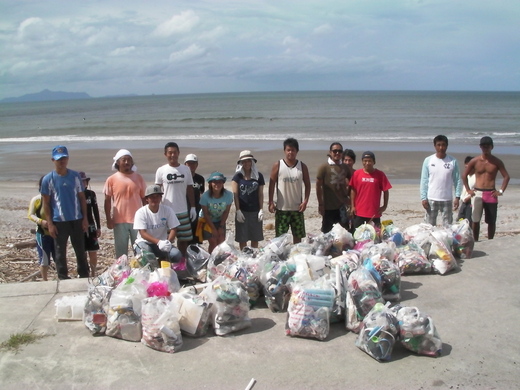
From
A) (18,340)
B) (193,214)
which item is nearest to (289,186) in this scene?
(193,214)

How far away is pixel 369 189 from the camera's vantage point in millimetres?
6496

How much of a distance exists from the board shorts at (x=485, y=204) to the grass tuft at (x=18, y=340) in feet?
19.6

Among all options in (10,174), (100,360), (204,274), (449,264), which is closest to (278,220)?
(204,274)

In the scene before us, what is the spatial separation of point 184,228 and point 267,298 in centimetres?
184

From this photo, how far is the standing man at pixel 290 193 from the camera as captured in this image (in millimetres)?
6523

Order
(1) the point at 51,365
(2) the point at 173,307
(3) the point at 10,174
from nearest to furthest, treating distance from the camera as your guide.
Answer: (1) the point at 51,365 < (2) the point at 173,307 < (3) the point at 10,174

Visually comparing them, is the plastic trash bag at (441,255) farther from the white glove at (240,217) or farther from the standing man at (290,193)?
the white glove at (240,217)

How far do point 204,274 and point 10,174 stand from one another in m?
15.0

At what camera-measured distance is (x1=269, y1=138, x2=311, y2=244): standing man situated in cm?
652

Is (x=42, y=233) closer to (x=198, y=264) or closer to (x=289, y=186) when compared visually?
(x=198, y=264)

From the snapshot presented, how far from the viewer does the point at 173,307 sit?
414 cm

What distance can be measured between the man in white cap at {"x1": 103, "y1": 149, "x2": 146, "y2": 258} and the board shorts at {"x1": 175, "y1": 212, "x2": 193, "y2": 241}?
20.5 inches

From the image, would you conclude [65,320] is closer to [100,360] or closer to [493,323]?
[100,360]

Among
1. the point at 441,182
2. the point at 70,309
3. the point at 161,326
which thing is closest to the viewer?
the point at 161,326
